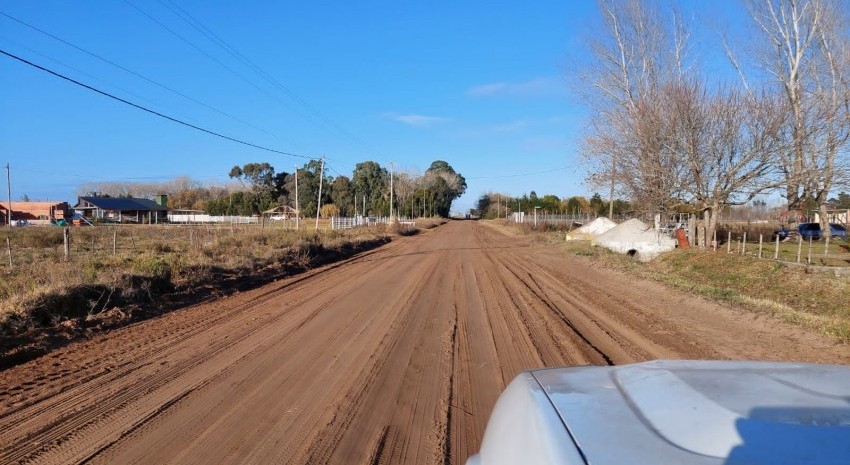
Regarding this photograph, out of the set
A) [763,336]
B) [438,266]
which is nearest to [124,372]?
[763,336]

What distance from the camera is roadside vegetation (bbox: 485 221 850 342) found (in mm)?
10547

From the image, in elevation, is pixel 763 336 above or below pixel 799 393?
below

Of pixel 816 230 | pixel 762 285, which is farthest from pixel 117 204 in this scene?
pixel 762 285

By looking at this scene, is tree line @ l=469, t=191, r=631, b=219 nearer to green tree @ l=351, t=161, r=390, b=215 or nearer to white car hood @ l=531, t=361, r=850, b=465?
green tree @ l=351, t=161, r=390, b=215

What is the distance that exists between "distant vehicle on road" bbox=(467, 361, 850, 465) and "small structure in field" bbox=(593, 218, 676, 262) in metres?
24.9

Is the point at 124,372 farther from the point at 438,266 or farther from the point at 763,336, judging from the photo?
the point at 438,266

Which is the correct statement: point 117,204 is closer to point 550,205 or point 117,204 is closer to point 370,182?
point 370,182

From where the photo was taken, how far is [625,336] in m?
8.44

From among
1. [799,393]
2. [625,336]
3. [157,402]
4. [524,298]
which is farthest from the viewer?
[524,298]

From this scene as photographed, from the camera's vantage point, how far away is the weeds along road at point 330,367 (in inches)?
176

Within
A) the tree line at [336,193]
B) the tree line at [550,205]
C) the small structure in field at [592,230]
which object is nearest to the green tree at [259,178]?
the tree line at [336,193]

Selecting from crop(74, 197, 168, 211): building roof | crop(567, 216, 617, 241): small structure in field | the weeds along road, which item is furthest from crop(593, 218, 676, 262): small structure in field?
crop(74, 197, 168, 211): building roof

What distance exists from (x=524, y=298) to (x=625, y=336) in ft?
13.0

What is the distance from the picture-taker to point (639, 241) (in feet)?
87.2
